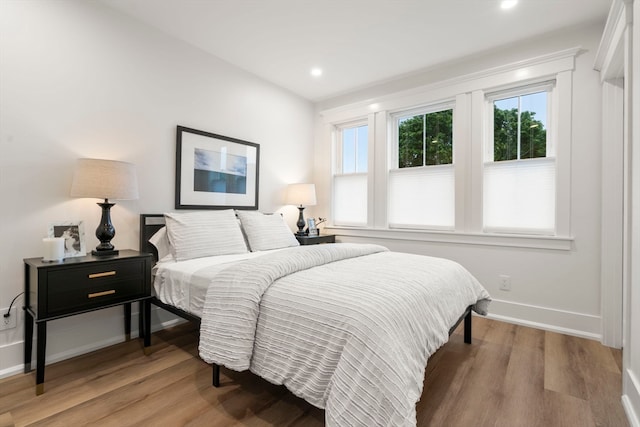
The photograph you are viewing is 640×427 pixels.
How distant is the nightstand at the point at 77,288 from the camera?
1.81m

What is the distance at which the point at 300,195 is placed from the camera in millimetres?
3895

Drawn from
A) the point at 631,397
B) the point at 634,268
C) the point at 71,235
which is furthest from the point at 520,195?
the point at 71,235

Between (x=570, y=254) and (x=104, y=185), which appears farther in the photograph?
(x=570, y=254)

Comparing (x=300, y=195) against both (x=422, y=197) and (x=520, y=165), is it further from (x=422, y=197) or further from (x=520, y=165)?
(x=520, y=165)

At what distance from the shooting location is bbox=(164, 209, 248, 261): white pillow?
2525 mm

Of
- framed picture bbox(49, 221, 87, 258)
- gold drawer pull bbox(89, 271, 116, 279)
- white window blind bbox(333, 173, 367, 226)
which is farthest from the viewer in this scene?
white window blind bbox(333, 173, 367, 226)

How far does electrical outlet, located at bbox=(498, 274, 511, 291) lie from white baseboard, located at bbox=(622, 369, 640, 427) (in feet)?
4.44

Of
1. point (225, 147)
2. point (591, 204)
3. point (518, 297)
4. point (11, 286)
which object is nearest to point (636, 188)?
point (591, 204)

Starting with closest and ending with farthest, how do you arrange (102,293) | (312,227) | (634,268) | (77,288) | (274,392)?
1. (634,268)
2. (274,392)
3. (77,288)
4. (102,293)
5. (312,227)

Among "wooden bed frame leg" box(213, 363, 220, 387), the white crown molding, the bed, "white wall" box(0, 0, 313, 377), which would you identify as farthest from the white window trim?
"wooden bed frame leg" box(213, 363, 220, 387)

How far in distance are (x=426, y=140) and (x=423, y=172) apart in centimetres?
38

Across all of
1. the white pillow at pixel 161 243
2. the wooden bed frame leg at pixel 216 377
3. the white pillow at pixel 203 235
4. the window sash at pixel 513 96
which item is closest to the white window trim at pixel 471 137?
the window sash at pixel 513 96

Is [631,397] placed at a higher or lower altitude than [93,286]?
lower

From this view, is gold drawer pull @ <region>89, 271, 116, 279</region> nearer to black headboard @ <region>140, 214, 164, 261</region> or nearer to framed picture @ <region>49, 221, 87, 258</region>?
framed picture @ <region>49, 221, 87, 258</region>
